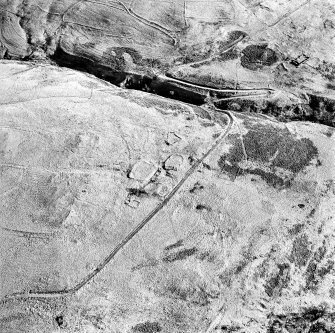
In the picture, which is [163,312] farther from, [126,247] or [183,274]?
[126,247]

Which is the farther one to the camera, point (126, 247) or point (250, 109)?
point (250, 109)

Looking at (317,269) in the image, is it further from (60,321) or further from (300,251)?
(60,321)

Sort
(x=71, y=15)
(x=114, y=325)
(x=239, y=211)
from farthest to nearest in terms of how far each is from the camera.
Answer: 1. (x=71, y=15)
2. (x=239, y=211)
3. (x=114, y=325)

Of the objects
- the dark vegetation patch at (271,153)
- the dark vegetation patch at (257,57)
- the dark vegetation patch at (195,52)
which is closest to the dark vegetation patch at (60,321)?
the dark vegetation patch at (271,153)

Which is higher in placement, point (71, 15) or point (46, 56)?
point (71, 15)

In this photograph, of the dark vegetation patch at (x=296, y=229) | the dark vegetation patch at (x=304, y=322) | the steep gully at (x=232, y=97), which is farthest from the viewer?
the steep gully at (x=232, y=97)

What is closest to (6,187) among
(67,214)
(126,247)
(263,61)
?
(67,214)

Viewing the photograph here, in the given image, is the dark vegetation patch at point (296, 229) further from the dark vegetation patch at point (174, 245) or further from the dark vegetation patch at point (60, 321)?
the dark vegetation patch at point (60, 321)
